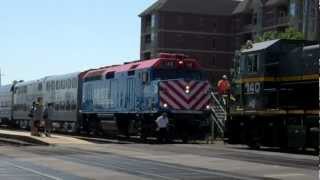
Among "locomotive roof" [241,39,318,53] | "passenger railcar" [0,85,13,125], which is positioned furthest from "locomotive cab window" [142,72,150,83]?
"passenger railcar" [0,85,13,125]

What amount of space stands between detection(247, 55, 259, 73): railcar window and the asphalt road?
19.7ft

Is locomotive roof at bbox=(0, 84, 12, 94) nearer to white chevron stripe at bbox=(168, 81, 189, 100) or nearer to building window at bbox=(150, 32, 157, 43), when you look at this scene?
white chevron stripe at bbox=(168, 81, 189, 100)

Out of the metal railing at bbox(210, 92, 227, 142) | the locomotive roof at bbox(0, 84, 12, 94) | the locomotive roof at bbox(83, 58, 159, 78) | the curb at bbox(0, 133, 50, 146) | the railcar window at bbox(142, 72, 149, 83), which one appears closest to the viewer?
the curb at bbox(0, 133, 50, 146)

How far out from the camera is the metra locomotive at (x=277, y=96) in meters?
26.0

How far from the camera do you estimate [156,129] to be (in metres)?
32.7

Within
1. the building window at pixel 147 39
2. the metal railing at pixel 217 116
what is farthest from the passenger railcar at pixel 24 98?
the building window at pixel 147 39

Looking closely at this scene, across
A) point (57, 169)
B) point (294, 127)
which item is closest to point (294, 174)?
point (57, 169)

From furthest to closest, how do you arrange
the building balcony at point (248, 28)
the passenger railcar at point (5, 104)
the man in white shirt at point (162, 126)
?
the building balcony at point (248, 28), the passenger railcar at point (5, 104), the man in white shirt at point (162, 126)

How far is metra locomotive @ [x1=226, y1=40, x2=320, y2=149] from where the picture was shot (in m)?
26.0

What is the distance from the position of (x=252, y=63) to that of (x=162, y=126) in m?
5.38

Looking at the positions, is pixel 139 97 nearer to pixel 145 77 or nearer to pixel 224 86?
pixel 145 77

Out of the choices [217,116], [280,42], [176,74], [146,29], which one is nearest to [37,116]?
[176,74]

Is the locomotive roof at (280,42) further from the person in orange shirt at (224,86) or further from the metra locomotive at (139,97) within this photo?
the metra locomotive at (139,97)

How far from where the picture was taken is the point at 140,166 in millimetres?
18328
